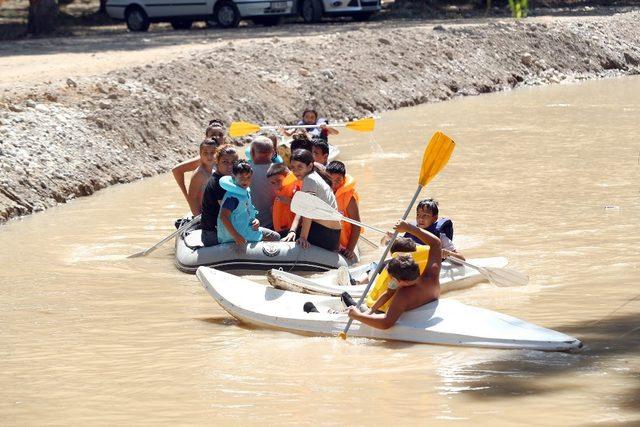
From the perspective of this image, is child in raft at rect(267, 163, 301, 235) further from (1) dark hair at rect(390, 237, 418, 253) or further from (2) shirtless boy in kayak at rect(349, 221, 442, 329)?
(2) shirtless boy in kayak at rect(349, 221, 442, 329)

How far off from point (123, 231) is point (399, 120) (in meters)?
10.3

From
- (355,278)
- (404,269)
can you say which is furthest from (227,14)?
(404,269)

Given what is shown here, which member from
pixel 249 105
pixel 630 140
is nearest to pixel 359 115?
pixel 249 105

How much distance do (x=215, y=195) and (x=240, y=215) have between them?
312 millimetres

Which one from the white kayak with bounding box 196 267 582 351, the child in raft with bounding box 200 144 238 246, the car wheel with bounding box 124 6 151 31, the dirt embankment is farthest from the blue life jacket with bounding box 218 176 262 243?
the car wheel with bounding box 124 6 151 31

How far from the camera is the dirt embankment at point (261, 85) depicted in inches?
674

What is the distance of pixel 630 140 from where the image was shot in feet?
66.1

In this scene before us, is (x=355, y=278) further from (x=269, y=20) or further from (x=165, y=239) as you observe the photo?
(x=269, y=20)

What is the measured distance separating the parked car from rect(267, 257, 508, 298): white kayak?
20609mm

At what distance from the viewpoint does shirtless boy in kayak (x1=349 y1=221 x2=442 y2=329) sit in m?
8.91

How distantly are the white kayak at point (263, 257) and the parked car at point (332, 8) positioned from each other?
1996 centimetres

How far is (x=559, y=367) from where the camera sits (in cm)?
810

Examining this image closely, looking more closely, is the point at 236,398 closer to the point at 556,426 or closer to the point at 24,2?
the point at 556,426

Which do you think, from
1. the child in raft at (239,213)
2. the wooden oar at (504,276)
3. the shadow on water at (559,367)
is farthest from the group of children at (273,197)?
the shadow on water at (559,367)
